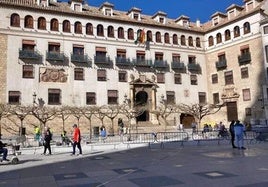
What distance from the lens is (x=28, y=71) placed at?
29828 millimetres

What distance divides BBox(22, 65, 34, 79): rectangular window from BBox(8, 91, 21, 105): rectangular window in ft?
5.92

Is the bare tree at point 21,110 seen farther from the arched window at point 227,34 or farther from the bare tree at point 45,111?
the arched window at point 227,34

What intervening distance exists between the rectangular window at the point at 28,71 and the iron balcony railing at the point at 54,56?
6.16 feet

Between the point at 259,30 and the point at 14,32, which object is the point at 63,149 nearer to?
the point at 14,32

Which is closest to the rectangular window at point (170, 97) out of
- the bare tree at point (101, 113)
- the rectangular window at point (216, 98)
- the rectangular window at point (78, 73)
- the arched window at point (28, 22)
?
the rectangular window at point (216, 98)

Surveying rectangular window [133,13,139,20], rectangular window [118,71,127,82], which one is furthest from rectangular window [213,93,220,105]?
rectangular window [133,13,139,20]

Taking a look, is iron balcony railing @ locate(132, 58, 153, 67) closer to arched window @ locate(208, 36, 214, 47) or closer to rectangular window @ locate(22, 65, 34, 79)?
arched window @ locate(208, 36, 214, 47)

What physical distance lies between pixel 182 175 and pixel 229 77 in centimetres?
3039

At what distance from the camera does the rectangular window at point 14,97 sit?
→ 2870 cm

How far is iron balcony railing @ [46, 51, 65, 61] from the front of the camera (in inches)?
1209

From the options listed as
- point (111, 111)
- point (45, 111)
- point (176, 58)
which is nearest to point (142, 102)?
point (111, 111)

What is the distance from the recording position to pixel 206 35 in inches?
1599

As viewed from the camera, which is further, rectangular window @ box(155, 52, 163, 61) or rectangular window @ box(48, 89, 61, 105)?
rectangular window @ box(155, 52, 163, 61)

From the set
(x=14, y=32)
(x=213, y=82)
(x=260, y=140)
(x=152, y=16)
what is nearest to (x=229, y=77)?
(x=213, y=82)
